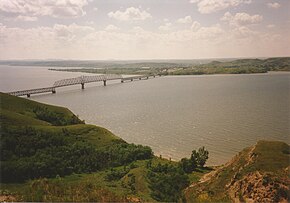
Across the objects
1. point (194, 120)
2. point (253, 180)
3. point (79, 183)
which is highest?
point (253, 180)

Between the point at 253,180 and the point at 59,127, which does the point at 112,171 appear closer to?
the point at 59,127

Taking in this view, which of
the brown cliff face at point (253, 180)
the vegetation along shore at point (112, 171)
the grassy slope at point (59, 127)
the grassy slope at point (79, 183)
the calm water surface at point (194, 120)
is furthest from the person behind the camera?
the calm water surface at point (194, 120)

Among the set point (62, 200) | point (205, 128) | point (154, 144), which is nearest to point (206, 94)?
point (205, 128)

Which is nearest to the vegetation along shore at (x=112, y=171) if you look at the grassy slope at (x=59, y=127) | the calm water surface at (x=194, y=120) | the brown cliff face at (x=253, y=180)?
the brown cliff face at (x=253, y=180)

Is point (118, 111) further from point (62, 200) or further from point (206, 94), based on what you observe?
point (62, 200)

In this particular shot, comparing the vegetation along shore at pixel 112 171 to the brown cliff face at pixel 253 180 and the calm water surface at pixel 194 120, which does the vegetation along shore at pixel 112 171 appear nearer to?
the brown cliff face at pixel 253 180

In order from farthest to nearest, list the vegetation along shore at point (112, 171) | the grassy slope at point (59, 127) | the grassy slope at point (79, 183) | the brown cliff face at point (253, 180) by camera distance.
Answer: the grassy slope at point (59, 127) < the brown cliff face at point (253, 180) < the vegetation along shore at point (112, 171) < the grassy slope at point (79, 183)

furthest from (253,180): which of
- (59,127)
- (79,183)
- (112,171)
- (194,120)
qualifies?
(194,120)

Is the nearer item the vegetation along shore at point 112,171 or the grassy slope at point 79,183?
the grassy slope at point 79,183

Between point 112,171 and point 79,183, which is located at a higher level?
point 79,183

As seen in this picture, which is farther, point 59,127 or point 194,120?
point 194,120
